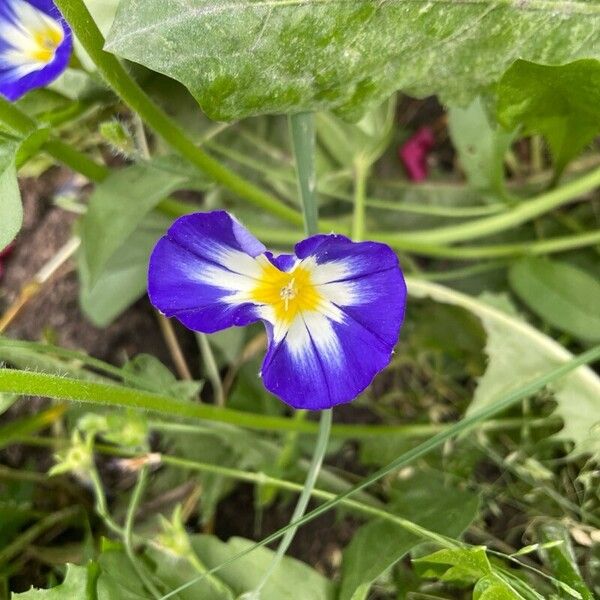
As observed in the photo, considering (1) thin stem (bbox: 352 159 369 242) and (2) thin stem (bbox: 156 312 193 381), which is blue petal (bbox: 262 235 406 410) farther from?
(2) thin stem (bbox: 156 312 193 381)

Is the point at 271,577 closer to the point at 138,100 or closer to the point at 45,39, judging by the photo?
the point at 138,100

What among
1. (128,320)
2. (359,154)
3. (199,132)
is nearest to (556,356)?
(359,154)

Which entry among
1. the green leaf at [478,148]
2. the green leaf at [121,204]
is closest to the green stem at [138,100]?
the green leaf at [121,204]

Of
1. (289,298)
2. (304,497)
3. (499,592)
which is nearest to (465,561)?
(499,592)

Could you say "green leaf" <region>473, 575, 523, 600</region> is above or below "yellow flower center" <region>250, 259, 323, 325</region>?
below

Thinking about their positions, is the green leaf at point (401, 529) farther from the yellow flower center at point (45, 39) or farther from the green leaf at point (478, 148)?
the yellow flower center at point (45, 39)

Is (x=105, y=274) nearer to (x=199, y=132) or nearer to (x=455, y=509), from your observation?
(x=199, y=132)

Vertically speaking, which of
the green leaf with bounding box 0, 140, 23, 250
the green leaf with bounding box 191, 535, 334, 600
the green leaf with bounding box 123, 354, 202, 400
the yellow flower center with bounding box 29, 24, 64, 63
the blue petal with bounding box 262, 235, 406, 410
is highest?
the yellow flower center with bounding box 29, 24, 64, 63

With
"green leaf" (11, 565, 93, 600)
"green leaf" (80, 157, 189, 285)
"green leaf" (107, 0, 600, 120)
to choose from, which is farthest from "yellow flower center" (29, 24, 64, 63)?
"green leaf" (11, 565, 93, 600)
